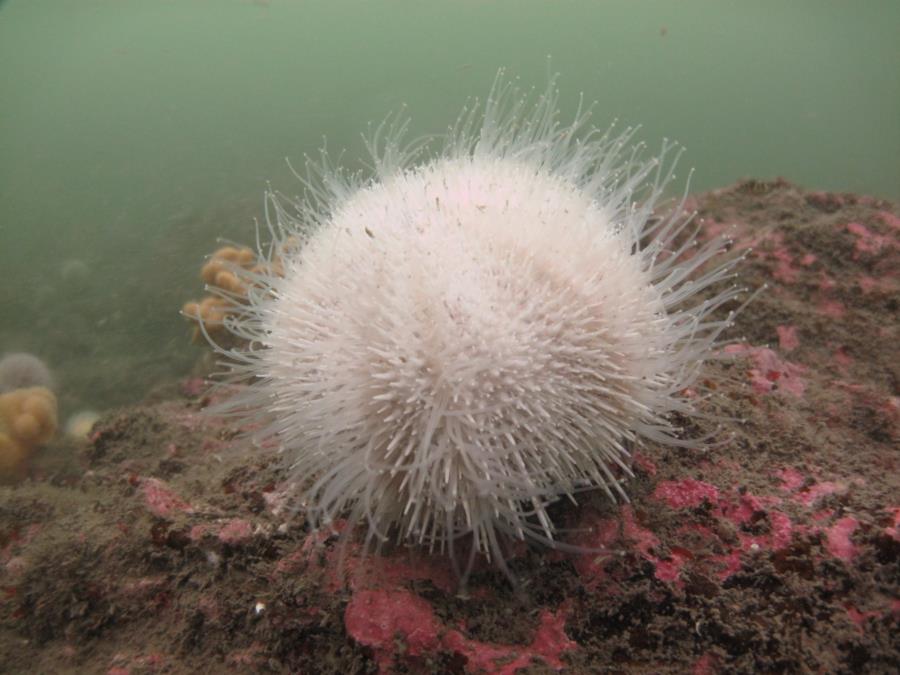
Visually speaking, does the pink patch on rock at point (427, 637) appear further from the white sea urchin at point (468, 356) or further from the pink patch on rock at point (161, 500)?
the pink patch on rock at point (161, 500)

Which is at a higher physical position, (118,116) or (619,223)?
(118,116)

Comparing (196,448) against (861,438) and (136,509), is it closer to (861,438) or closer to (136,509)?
(136,509)

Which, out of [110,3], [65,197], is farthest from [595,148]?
[110,3]

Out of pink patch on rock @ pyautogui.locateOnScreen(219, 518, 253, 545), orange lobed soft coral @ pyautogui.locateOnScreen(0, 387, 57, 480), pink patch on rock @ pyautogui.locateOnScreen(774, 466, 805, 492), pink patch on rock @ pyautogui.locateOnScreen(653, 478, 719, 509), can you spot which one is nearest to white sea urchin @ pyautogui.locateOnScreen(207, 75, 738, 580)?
pink patch on rock @ pyautogui.locateOnScreen(653, 478, 719, 509)

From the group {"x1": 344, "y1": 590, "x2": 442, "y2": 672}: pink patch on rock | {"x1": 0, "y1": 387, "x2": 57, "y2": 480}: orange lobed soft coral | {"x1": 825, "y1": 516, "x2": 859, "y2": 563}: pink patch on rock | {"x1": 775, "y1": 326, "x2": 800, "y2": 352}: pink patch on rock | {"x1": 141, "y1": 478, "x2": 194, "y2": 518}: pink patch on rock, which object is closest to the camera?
{"x1": 825, "y1": 516, "x2": 859, "y2": 563}: pink patch on rock

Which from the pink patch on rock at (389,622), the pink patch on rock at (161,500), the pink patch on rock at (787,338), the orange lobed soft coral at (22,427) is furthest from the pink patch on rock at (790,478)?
the orange lobed soft coral at (22,427)

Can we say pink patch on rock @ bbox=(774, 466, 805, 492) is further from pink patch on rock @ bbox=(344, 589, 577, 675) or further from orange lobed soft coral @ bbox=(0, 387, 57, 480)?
orange lobed soft coral @ bbox=(0, 387, 57, 480)
